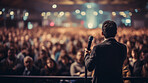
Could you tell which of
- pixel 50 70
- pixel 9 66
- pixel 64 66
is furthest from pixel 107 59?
pixel 9 66

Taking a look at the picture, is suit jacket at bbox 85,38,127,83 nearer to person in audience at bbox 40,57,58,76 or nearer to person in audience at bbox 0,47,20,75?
person in audience at bbox 40,57,58,76

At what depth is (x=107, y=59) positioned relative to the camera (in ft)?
6.84

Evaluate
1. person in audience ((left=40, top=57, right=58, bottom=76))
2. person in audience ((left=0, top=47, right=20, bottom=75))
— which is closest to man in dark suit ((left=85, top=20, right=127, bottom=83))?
person in audience ((left=40, top=57, right=58, bottom=76))

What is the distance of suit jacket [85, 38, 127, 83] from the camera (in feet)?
6.72

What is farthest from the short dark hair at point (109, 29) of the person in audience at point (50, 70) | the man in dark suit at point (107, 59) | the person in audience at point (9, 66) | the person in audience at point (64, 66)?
the person in audience at point (9, 66)

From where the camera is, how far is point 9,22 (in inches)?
807

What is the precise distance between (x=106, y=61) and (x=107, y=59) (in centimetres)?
3

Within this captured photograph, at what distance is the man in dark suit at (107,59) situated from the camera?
2047 millimetres

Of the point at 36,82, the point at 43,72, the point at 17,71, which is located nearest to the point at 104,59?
the point at 36,82

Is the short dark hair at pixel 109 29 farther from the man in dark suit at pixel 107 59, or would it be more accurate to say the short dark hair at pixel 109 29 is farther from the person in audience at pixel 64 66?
the person in audience at pixel 64 66

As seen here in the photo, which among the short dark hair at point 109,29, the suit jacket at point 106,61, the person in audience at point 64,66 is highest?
the short dark hair at point 109,29

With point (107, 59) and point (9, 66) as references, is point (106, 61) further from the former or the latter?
point (9, 66)

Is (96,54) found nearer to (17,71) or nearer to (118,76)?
(118,76)

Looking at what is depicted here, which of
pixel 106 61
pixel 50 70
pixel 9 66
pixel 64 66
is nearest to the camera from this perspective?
pixel 106 61
